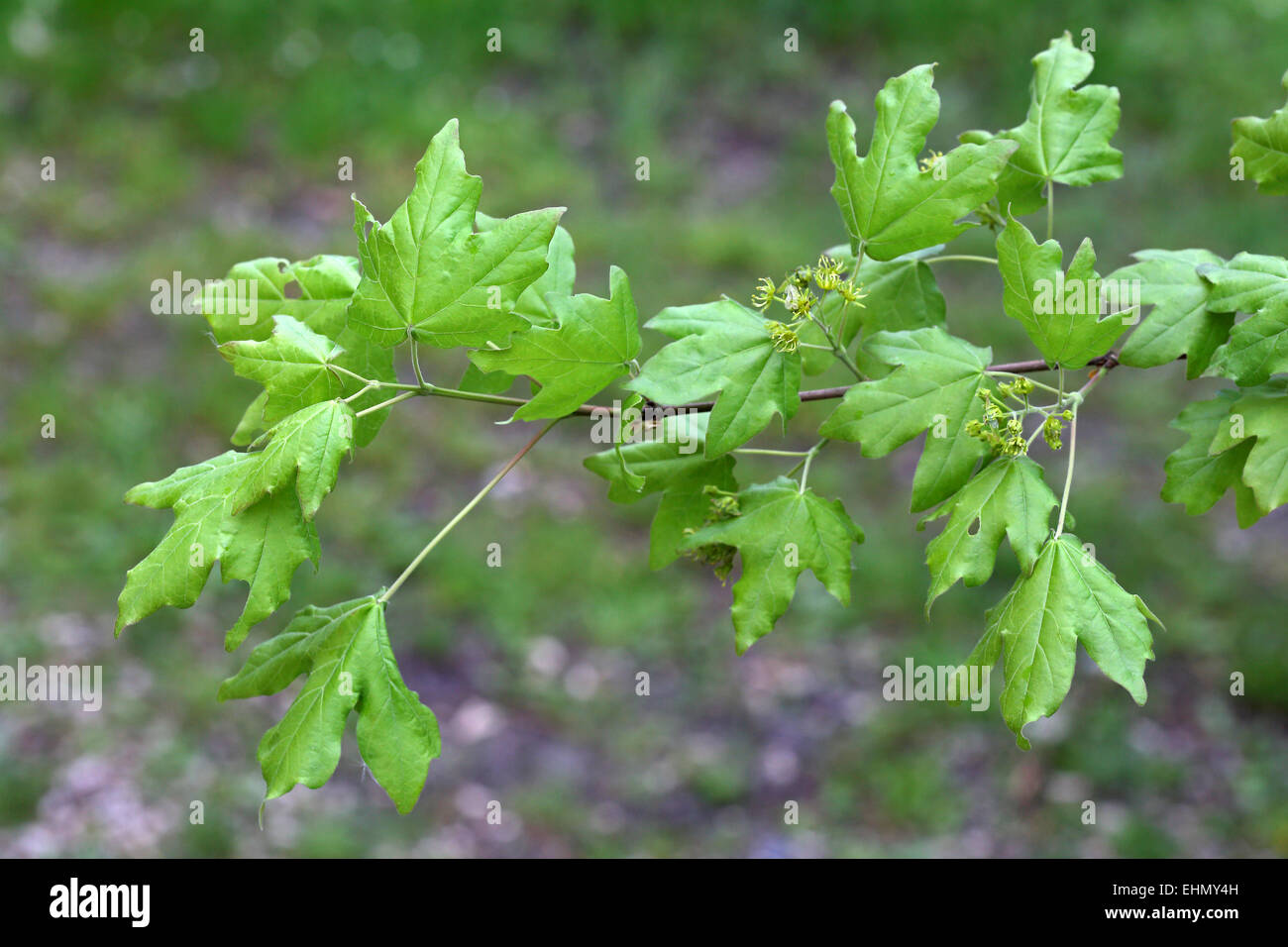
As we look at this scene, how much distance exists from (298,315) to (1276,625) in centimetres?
457

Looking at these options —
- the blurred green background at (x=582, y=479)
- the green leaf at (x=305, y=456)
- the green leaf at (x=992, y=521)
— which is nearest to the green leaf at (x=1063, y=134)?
the green leaf at (x=992, y=521)

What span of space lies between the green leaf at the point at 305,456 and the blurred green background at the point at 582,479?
311 cm

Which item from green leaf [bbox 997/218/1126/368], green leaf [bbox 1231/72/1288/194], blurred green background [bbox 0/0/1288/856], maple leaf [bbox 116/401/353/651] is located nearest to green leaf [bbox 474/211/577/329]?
maple leaf [bbox 116/401/353/651]

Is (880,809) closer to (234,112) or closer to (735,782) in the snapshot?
(735,782)

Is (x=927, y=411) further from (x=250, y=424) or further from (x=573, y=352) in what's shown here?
(x=250, y=424)

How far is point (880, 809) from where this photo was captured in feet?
14.8

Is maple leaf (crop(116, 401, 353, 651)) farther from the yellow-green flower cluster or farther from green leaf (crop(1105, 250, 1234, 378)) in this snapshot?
green leaf (crop(1105, 250, 1234, 378))

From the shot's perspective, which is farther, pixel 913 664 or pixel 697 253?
pixel 697 253

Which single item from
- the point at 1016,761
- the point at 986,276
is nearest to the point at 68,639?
the point at 1016,761

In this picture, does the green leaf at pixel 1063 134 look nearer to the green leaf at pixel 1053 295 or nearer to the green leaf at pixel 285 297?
the green leaf at pixel 1053 295

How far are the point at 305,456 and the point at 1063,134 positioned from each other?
49.6 inches

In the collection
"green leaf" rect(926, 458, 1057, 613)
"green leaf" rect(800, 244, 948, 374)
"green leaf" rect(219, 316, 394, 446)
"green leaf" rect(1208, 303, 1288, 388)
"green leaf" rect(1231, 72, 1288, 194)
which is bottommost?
"green leaf" rect(926, 458, 1057, 613)

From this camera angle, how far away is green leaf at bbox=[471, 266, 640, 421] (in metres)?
1.58

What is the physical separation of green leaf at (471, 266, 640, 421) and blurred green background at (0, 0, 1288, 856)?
3162 mm
